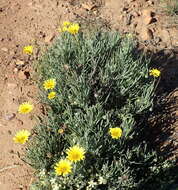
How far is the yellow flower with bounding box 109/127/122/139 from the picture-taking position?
3398 mm

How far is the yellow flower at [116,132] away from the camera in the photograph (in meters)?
3.40

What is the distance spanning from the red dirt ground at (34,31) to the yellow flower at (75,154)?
75 cm

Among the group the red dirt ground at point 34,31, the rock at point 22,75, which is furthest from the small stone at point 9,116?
the rock at point 22,75

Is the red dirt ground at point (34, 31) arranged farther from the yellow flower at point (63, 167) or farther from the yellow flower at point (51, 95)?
the yellow flower at point (63, 167)

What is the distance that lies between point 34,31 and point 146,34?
136 cm

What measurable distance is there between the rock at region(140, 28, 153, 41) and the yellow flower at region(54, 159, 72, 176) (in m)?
2.37

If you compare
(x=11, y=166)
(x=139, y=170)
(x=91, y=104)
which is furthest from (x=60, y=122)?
(x=139, y=170)

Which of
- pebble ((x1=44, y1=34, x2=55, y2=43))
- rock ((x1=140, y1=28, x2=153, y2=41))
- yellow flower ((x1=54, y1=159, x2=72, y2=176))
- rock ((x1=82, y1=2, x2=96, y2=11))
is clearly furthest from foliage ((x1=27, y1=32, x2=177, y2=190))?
rock ((x1=82, y1=2, x2=96, y2=11))

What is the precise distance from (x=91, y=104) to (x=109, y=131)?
0.46m

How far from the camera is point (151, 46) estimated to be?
5.02m

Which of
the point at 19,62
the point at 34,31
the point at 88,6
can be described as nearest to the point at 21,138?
the point at 19,62

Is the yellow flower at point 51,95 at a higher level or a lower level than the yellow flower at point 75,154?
higher

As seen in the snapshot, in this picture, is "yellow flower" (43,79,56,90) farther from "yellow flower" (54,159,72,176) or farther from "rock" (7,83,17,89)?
"yellow flower" (54,159,72,176)

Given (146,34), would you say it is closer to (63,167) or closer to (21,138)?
(21,138)
